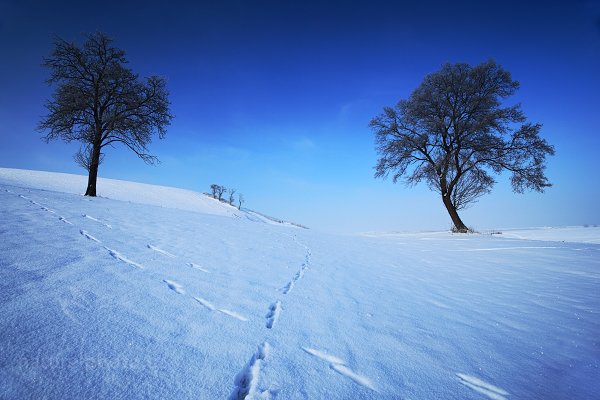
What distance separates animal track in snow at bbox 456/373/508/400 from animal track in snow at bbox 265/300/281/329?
4.39 ft

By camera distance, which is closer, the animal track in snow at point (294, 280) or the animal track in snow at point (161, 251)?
the animal track in snow at point (294, 280)

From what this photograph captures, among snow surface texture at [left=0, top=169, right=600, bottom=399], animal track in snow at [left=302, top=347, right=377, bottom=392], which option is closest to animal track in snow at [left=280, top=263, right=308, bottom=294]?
snow surface texture at [left=0, top=169, right=600, bottom=399]

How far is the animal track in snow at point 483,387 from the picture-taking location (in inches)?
58.5

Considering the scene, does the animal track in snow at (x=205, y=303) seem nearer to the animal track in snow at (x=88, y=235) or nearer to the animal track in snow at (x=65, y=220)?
the animal track in snow at (x=88, y=235)

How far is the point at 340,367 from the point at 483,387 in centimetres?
87

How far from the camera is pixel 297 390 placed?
→ 1.34 m

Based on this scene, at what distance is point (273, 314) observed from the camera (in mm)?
2264

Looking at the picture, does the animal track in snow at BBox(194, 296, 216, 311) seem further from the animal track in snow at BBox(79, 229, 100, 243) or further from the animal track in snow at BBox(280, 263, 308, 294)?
the animal track in snow at BBox(79, 229, 100, 243)

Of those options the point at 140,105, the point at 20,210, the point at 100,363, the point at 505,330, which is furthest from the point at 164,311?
the point at 140,105

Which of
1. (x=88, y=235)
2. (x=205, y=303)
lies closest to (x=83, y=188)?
(x=88, y=235)

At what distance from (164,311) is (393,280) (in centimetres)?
319

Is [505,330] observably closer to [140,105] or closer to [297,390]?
[297,390]

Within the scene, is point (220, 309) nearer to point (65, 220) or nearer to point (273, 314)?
point (273, 314)

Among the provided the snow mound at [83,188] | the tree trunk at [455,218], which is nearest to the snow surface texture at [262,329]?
the tree trunk at [455,218]
